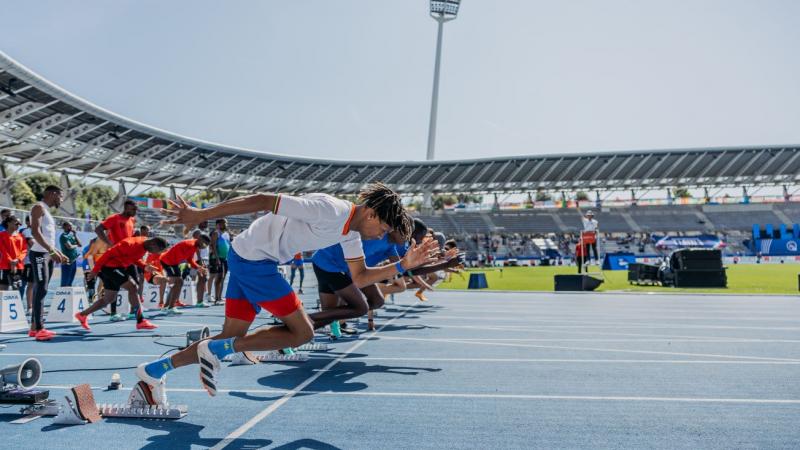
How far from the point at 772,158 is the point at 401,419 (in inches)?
2465

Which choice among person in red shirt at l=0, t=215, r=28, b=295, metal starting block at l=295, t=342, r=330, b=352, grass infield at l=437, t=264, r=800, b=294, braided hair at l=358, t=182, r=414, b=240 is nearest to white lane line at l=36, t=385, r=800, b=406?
braided hair at l=358, t=182, r=414, b=240

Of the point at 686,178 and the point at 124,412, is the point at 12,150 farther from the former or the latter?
the point at 686,178

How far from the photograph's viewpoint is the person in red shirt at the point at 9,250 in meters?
9.21

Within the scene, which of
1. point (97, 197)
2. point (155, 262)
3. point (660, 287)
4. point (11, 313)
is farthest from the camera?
point (97, 197)

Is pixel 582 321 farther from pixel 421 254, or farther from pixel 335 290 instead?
pixel 421 254

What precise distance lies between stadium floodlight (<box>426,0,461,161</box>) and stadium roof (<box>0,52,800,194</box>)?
1351 cm

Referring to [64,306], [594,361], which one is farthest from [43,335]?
[594,361]

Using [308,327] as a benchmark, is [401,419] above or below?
below

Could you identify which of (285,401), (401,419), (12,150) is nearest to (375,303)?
(285,401)

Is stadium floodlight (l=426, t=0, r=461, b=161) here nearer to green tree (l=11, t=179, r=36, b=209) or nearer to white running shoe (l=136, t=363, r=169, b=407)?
green tree (l=11, t=179, r=36, b=209)

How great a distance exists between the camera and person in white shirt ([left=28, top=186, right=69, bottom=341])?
6.82 meters

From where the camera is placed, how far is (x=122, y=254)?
784 cm

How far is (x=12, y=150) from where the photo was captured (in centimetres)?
3628

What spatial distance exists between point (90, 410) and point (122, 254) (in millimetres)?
4894
